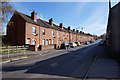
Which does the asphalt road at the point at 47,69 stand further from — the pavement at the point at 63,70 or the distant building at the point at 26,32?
the distant building at the point at 26,32

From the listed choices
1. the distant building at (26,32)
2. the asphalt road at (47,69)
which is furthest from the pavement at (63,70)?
the distant building at (26,32)

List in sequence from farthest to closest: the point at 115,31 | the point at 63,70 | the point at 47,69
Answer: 1. the point at 115,31
2. the point at 47,69
3. the point at 63,70

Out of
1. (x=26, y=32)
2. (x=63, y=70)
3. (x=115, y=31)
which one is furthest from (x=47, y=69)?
(x=26, y=32)

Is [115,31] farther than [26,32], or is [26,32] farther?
[26,32]

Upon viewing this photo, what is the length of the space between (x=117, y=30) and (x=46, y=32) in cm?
1883

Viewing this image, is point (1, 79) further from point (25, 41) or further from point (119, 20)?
point (25, 41)

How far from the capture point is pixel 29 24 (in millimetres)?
20438

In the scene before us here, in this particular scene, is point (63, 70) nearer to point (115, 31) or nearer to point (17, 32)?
point (115, 31)

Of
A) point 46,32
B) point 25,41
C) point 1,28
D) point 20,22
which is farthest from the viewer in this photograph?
point 46,32

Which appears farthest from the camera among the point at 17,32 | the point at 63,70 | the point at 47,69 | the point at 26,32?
the point at 17,32

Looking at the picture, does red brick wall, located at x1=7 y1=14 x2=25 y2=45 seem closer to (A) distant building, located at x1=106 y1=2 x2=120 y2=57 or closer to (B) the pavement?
(B) the pavement

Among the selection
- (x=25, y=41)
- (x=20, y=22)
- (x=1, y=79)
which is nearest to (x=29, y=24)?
(x=20, y=22)

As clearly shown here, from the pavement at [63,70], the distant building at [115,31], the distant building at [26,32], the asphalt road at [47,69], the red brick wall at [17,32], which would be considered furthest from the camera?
the red brick wall at [17,32]

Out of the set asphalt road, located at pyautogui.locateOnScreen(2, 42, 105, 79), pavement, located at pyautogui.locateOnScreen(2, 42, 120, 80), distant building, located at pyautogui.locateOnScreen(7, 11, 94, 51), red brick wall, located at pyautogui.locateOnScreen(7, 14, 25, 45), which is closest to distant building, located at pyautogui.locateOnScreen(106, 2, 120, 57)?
pavement, located at pyautogui.locateOnScreen(2, 42, 120, 80)
